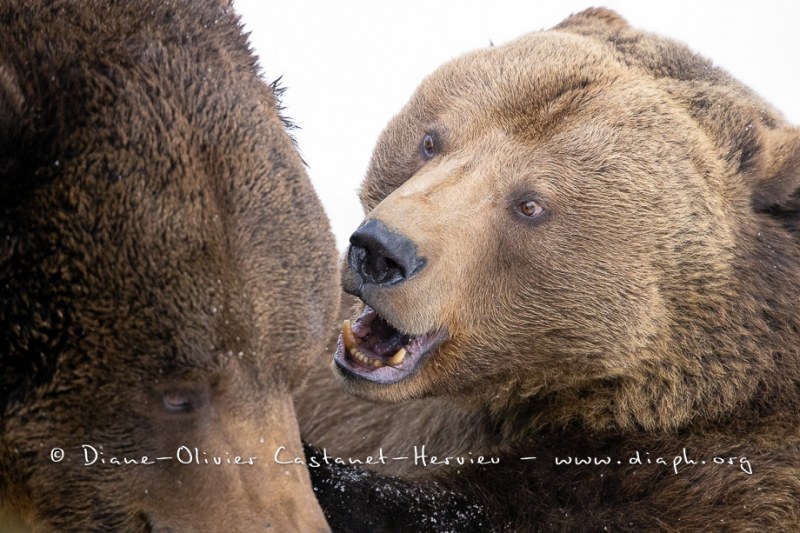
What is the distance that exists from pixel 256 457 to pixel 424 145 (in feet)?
7.84

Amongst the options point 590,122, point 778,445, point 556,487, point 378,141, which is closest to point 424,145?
point 378,141

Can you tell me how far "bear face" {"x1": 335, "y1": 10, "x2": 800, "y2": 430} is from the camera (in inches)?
214

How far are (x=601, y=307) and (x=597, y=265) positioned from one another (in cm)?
19

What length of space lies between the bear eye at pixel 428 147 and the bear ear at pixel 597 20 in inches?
46.7

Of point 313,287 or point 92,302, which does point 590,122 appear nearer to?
point 313,287

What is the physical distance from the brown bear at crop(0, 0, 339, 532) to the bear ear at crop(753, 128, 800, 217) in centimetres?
251

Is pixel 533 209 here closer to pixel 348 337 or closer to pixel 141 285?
pixel 348 337

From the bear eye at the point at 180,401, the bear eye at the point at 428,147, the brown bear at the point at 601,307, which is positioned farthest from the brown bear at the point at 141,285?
the bear eye at the point at 428,147

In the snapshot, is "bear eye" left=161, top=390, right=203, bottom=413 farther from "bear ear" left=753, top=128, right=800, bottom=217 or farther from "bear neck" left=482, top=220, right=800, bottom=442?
"bear ear" left=753, top=128, right=800, bottom=217

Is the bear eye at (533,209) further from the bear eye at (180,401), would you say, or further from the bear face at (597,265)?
the bear eye at (180,401)

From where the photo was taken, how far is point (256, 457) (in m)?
4.15

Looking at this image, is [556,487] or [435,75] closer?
[556,487]

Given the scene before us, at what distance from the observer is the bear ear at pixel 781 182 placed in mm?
5695

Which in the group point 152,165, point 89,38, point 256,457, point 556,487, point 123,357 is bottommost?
point 556,487
